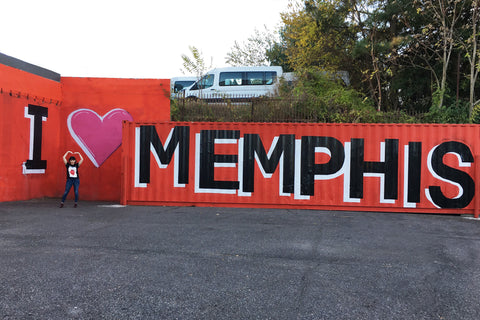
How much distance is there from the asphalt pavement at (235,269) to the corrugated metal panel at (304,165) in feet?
5.86

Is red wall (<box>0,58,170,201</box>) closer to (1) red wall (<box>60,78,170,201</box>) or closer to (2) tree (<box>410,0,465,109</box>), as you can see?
(1) red wall (<box>60,78,170,201</box>)

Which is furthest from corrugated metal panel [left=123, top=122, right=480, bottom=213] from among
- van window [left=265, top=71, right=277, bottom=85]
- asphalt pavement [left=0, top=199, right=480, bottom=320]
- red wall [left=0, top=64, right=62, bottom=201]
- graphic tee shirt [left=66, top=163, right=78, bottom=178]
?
van window [left=265, top=71, right=277, bottom=85]

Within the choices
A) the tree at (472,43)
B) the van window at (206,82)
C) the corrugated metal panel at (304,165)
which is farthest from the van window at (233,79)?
the tree at (472,43)

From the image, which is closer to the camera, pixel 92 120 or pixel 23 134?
pixel 23 134

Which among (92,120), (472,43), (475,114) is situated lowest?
(92,120)

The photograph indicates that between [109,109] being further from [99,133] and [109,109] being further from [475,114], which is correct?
[475,114]

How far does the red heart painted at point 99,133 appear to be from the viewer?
1185 centimetres

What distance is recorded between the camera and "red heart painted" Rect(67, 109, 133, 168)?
38.9 ft

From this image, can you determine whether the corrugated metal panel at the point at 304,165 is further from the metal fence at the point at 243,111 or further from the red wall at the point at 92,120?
the metal fence at the point at 243,111

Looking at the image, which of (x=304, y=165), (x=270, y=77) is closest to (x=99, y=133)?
(x=304, y=165)

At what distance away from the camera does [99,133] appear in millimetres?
11914

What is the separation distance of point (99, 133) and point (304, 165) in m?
7.13

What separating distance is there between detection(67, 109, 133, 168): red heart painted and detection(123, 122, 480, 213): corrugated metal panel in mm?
1945

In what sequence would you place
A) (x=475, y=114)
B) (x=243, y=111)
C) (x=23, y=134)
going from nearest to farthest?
(x=23, y=134), (x=475, y=114), (x=243, y=111)
